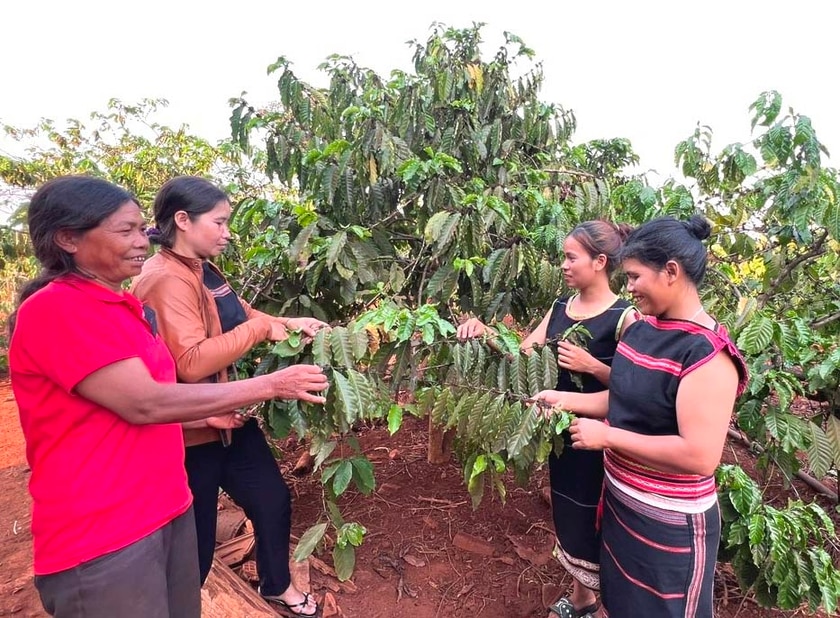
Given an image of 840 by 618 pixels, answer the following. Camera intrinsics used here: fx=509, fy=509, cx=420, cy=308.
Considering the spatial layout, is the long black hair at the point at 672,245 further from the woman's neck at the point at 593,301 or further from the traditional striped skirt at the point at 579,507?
the traditional striped skirt at the point at 579,507

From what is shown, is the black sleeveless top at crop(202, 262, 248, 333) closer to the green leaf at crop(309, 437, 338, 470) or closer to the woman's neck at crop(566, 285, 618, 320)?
the green leaf at crop(309, 437, 338, 470)

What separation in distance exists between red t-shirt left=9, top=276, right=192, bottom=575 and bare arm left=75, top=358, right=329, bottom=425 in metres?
0.04

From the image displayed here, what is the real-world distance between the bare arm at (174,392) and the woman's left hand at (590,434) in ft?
2.49

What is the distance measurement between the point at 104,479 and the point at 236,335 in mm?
Answer: 629

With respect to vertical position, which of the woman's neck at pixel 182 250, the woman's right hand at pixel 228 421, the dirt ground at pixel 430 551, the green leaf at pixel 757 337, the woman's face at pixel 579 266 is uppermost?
the woman's neck at pixel 182 250

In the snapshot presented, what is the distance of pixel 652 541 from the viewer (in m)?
1.49

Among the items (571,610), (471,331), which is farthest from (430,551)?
(471,331)

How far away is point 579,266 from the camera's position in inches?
74.2

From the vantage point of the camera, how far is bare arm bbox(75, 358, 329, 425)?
1178 millimetres

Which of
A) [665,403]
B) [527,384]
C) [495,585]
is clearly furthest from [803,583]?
[495,585]

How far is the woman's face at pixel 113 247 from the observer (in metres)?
1.22

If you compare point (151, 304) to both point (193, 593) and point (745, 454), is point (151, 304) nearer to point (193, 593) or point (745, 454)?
point (193, 593)

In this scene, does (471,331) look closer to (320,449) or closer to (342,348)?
(342,348)

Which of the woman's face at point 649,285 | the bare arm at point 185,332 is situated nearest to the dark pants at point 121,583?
the bare arm at point 185,332
